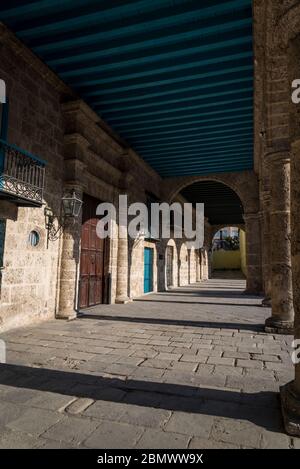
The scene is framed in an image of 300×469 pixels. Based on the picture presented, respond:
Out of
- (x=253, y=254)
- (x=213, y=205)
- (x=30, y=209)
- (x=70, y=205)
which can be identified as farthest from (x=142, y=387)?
(x=213, y=205)

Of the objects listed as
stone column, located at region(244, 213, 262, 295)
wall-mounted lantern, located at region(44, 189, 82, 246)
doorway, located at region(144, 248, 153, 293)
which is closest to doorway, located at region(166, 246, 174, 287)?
doorway, located at region(144, 248, 153, 293)

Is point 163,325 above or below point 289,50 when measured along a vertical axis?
below

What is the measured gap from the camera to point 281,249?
500 centimetres

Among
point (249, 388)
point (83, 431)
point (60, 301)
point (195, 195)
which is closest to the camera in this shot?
point (83, 431)

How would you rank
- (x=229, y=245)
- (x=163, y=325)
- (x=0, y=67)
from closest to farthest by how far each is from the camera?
(x=0, y=67) < (x=163, y=325) < (x=229, y=245)

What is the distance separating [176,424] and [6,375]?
1.85 m

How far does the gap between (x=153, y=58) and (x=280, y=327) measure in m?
5.20

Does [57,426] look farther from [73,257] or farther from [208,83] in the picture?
Answer: [208,83]

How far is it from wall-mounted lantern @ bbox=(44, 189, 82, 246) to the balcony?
25.3 inches

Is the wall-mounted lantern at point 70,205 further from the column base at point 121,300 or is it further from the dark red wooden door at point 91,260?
the column base at point 121,300

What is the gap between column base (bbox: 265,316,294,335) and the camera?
4922mm

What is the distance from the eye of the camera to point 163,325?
5469mm

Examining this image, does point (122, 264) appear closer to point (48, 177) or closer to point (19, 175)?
point (48, 177)

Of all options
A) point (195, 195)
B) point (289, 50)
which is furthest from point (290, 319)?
→ point (195, 195)
